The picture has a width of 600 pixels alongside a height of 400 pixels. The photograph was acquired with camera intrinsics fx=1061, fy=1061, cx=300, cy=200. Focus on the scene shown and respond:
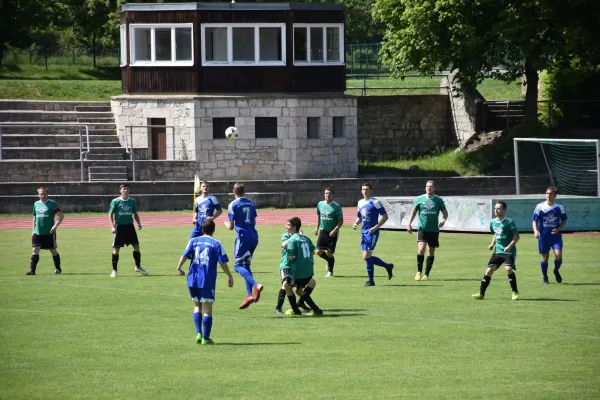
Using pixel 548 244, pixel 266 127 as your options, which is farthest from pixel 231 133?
pixel 548 244

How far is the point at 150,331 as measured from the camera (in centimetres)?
1680

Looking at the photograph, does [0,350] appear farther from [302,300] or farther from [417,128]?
[417,128]

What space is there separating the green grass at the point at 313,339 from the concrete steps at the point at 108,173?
1684 centimetres

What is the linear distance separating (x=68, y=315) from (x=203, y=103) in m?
26.7

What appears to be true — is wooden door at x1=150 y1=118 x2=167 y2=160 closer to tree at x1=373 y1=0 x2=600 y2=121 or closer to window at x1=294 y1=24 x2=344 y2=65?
window at x1=294 y1=24 x2=344 y2=65

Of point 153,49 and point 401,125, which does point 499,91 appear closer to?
point 401,125

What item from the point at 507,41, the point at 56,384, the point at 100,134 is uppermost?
the point at 507,41

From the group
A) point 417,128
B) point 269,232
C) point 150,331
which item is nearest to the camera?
point 150,331

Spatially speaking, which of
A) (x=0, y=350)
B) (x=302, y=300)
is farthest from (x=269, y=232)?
(x=0, y=350)

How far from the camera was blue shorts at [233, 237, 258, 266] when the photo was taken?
19.5 meters

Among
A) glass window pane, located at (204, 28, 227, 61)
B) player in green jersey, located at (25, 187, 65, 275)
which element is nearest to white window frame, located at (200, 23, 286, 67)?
glass window pane, located at (204, 28, 227, 61)

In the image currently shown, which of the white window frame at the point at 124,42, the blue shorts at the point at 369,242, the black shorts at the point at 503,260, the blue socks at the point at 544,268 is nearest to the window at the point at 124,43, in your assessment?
the white window frame at the point at 124,42

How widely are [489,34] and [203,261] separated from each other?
105 feet

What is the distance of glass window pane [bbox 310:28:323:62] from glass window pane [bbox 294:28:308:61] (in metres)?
0.32
